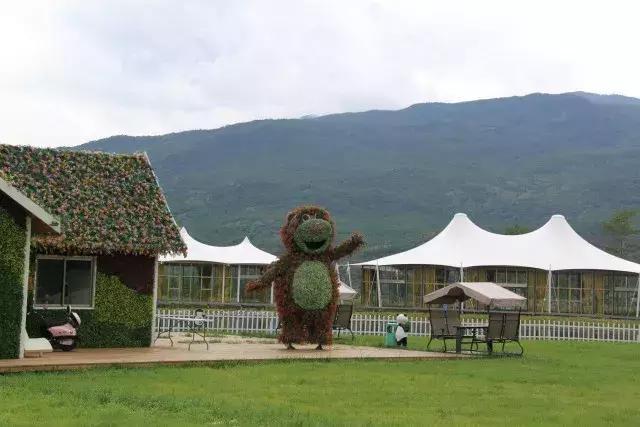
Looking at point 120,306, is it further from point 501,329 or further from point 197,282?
point 197,282

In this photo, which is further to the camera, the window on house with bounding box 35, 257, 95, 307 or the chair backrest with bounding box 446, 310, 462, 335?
the chair backrest with bounding box 446, 310, 462, 335

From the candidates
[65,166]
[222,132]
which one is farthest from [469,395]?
[222,132]

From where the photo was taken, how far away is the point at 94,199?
17.9 meters

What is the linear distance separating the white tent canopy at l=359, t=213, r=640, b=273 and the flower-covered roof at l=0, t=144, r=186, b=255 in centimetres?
2249

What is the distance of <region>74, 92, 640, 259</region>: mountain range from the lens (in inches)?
5118

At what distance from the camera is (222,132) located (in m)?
192

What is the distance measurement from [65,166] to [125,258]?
2221 mm

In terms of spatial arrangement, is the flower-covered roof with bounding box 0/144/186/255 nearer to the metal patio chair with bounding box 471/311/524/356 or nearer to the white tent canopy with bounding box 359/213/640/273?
the metal patio chair with bounding box 471/311/524/356

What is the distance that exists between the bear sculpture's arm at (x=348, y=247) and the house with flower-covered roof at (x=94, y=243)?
316 cm

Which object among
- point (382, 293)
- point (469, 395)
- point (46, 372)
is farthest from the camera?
point (382, 293)

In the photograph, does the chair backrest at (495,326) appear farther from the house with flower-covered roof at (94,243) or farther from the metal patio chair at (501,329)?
the house with flower-covered roof at (94,243)

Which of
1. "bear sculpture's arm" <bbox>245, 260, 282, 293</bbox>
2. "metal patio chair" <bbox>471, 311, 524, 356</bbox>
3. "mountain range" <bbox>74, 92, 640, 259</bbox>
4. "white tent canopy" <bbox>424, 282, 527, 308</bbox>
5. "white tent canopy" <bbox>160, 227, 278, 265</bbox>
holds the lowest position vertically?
"metal patio chair" <bbox>471, 311, 524, 356</bbox>

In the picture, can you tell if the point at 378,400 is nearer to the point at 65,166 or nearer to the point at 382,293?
the point at 65,166

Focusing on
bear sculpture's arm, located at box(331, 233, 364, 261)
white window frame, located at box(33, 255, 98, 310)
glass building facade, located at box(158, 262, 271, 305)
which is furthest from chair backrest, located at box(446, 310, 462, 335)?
glass building facade, located at box(158, 262, 271, 305)
